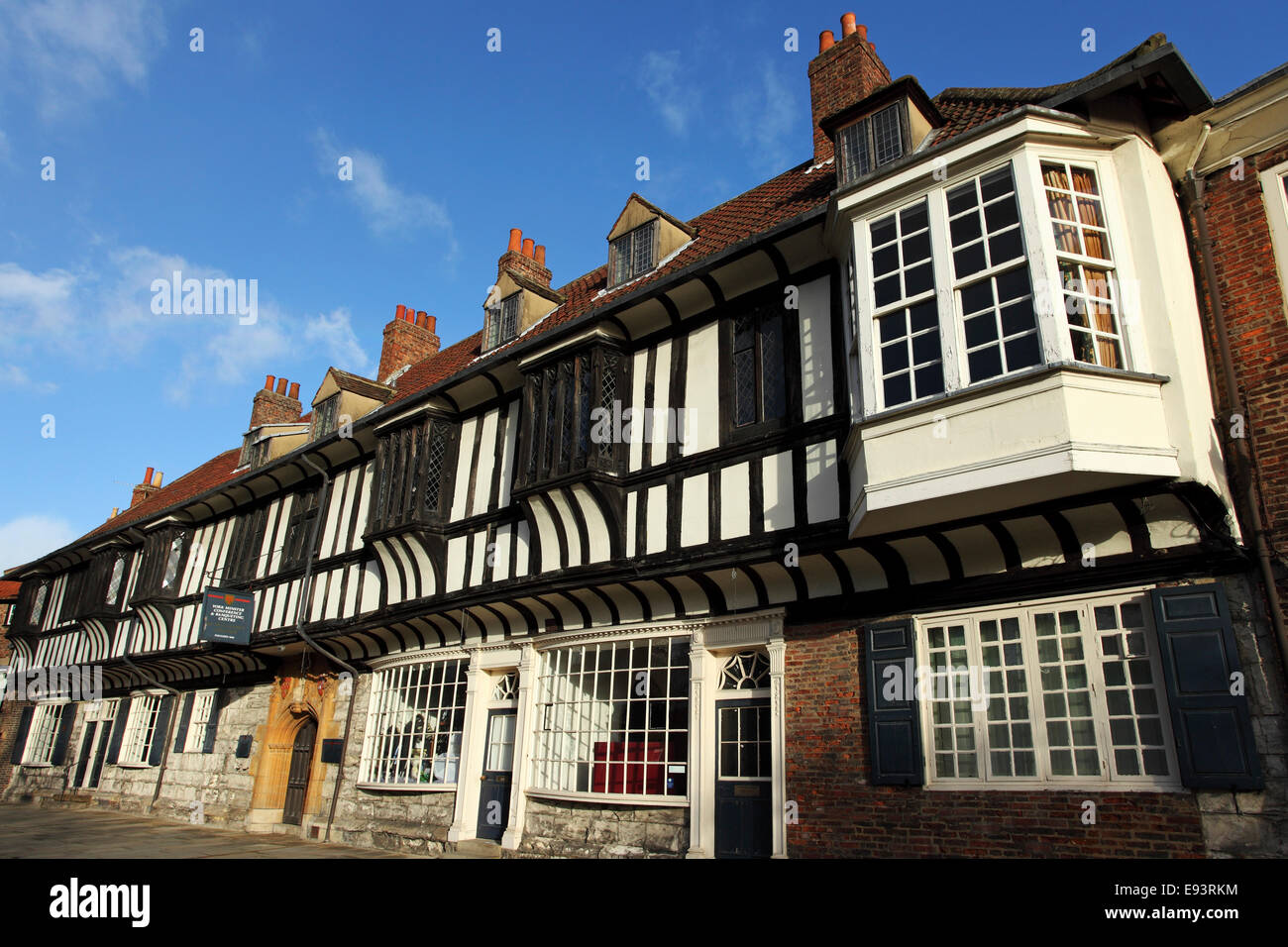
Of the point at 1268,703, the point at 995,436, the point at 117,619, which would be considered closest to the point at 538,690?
the point at 995,436

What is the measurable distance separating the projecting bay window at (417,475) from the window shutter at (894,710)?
25.5 feet

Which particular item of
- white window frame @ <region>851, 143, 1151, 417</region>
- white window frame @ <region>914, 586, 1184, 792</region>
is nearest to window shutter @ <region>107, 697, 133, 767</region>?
white window frame @ <region>914, 586, 1184, 792</region>

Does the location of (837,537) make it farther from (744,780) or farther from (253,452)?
(253,452)

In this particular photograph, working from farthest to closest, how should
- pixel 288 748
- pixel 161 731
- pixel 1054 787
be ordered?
1. pixel 161 731
2. pixel 288 748
3. pixel 1054 787

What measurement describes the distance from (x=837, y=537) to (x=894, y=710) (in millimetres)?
1725

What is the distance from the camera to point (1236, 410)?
692cm

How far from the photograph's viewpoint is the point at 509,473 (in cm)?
1238

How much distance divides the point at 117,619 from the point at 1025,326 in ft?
75.0

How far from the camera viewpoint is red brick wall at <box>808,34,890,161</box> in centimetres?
1220

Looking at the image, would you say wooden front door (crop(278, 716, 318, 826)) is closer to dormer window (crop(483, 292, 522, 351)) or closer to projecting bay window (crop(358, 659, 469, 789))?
projecting bay window (crop(358, 659, 469, 789))

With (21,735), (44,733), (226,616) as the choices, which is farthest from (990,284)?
(21,735)

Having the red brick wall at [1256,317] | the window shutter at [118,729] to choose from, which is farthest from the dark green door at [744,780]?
the window shutter at [118,729]

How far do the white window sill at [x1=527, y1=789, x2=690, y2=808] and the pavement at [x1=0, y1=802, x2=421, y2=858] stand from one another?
10.1ft

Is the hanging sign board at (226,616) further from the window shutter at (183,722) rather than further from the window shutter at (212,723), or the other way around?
the window shutter at (183,722)
